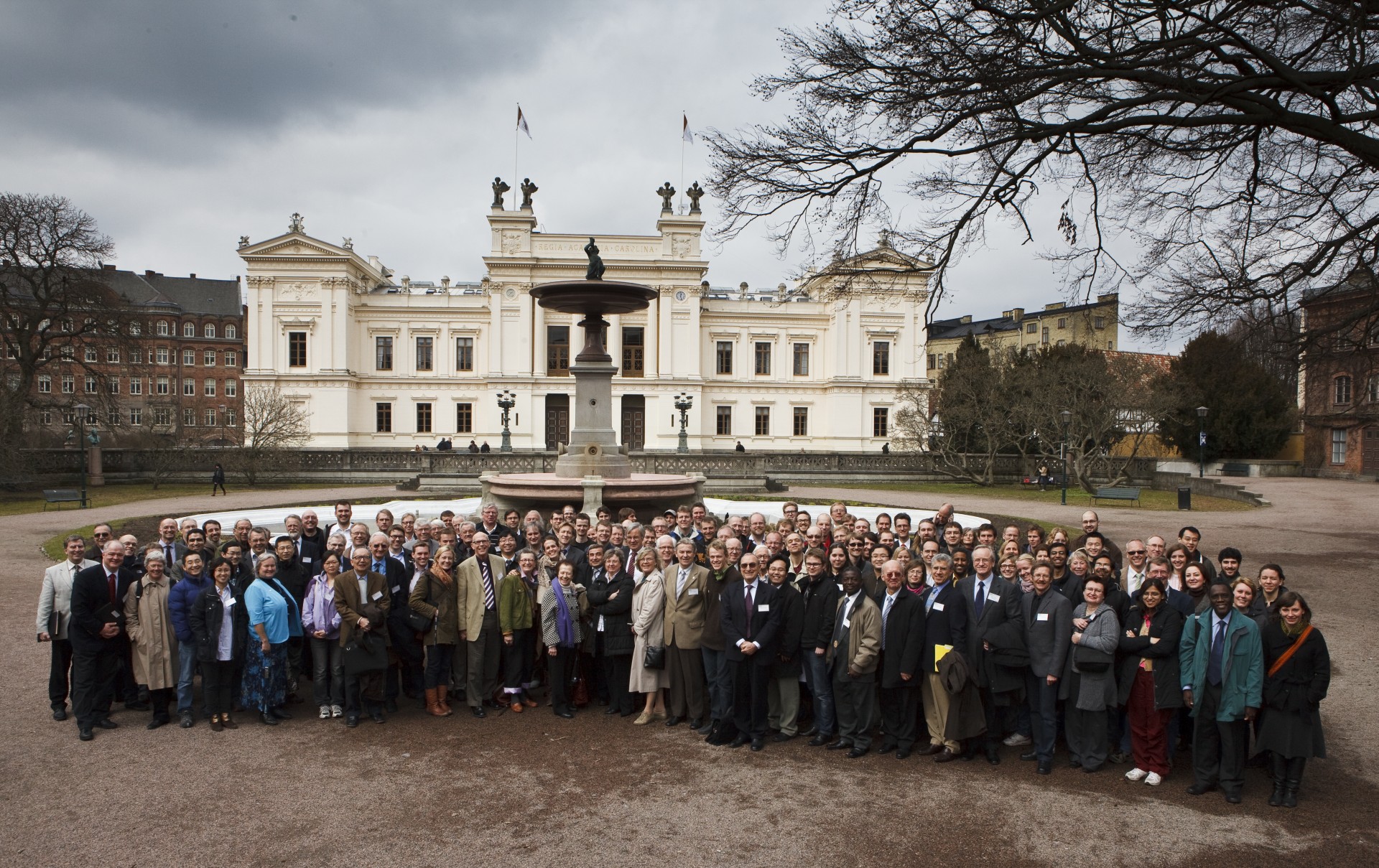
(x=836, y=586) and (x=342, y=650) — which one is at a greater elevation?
(x=836, y=586)

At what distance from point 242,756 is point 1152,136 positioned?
1138 cm

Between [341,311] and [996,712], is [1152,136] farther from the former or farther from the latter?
[341,311]

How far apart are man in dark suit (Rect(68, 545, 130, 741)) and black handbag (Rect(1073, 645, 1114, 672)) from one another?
7.88 m

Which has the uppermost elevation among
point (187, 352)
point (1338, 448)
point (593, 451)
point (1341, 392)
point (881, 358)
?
point (187, 352)

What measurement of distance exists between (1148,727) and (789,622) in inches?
109

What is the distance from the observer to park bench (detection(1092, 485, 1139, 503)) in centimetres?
2698

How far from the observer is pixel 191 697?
725 centimetres

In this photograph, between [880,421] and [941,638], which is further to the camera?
[880,421]

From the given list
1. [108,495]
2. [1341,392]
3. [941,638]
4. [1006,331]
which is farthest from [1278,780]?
[1006,331]

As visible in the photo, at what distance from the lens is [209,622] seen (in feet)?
23.0

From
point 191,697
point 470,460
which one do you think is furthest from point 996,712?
point 470,460

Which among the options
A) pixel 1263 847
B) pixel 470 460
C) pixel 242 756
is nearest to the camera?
pixel 1263 847

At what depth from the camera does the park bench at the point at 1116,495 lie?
26984 mm

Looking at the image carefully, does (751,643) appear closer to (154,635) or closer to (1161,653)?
(1161,653)
